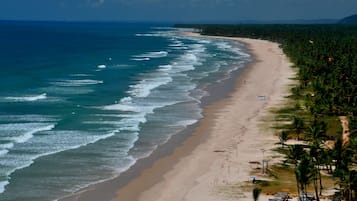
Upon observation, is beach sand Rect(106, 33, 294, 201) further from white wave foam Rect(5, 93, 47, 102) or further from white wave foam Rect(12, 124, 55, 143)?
white wave foam Rect(5, 93, 47, 102)

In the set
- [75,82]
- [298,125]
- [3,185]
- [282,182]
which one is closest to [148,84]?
[75,82]

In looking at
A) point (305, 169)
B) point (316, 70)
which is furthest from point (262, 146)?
point (316, 70)

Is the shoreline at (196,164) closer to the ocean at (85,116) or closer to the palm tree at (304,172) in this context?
the ocean at (85,116)

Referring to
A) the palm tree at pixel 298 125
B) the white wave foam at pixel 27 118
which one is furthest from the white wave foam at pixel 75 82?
the palm tree at pixel 298 125

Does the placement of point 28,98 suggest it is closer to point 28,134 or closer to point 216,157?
point 28,134

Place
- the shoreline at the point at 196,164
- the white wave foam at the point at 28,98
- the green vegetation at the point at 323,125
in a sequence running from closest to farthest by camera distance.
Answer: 1. the green vegetation at the point at 323,125
2. the shoreline at the point at 196,164
3. the white wave foam at the point at 28,98

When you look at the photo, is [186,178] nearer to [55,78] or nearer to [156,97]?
[156,97]
